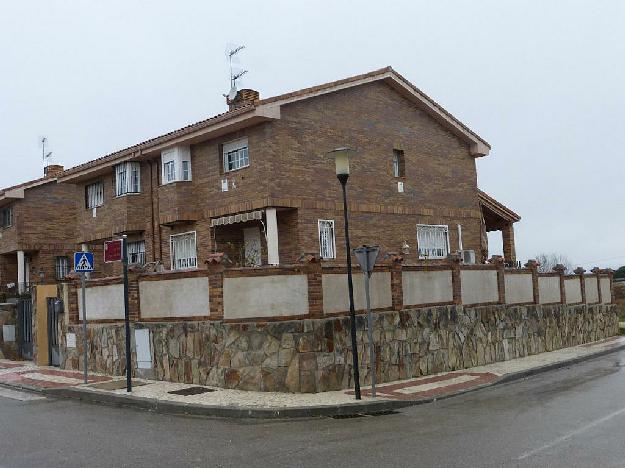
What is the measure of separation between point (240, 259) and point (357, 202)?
3961 mm

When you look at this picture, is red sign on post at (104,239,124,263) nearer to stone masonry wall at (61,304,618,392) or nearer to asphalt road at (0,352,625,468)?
stone masonry wall at (61,304,618,392)

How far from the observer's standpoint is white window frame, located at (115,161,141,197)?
22625mm

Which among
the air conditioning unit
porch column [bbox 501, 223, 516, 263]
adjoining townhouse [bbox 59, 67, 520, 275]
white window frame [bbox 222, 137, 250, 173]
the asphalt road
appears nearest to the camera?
the asphalt road

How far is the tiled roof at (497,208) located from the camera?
86.3ft

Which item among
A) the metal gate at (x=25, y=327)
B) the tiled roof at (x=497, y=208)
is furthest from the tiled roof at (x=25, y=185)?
the tiled roof at (x=497, y=208)

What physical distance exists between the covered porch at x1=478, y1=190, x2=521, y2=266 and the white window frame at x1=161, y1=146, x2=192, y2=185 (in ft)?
38.7

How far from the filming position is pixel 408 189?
2217cm

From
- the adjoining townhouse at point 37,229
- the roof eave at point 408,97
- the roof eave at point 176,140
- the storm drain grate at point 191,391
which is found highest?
the roof eave at point 408,97

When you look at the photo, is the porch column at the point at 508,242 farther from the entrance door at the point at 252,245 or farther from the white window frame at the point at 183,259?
the white window frame at the point at 183,259

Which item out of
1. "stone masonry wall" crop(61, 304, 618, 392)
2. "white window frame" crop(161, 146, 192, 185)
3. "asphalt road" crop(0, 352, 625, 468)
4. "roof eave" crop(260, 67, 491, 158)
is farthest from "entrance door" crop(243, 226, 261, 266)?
"asphalt road" crop(0, 352, 625, 468)

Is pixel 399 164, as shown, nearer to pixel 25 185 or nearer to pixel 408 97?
pixel 408 97

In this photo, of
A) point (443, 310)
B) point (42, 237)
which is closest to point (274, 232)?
point (443, 310)

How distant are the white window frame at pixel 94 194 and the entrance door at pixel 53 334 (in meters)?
6.20

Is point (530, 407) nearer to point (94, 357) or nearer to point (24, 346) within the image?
point (94, 357)
